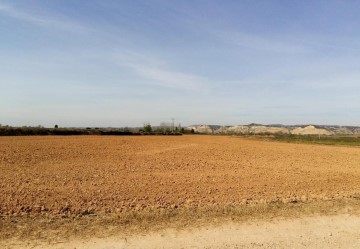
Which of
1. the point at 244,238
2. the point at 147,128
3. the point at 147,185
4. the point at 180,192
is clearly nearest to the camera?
the point at 244,238

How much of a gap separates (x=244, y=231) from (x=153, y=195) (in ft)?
14.9

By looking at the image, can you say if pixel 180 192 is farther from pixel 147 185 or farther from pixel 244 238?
pixel 244 238

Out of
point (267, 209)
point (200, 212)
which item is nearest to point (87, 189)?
point (200, 212)

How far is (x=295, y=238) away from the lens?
311 inches

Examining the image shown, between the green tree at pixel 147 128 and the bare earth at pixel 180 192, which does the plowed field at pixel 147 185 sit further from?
the green tree at pixel 147 128

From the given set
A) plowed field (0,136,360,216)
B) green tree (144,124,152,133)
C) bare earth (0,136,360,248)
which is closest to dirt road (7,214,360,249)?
bare earth (0,136,360,248)

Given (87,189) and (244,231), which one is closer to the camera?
(244,231)

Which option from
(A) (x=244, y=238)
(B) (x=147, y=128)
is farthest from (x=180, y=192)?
(B) (x=147, y=128)

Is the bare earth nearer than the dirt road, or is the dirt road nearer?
the dirt road

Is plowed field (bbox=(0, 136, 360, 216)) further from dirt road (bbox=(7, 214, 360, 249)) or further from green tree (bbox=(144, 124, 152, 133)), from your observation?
green tree (bbox=(144, 124, 152, 133))

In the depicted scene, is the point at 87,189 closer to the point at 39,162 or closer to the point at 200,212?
the point at 200,212

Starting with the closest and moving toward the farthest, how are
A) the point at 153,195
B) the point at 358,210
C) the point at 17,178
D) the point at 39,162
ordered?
1. the point at 358,210
2. the point at 153,195
3. the point at 17,178
4. the point at 39,162

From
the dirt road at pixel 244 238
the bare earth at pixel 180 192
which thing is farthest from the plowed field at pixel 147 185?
the dirt road at pixel 244 238

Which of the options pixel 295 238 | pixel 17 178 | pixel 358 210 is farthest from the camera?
pixel 17 178
